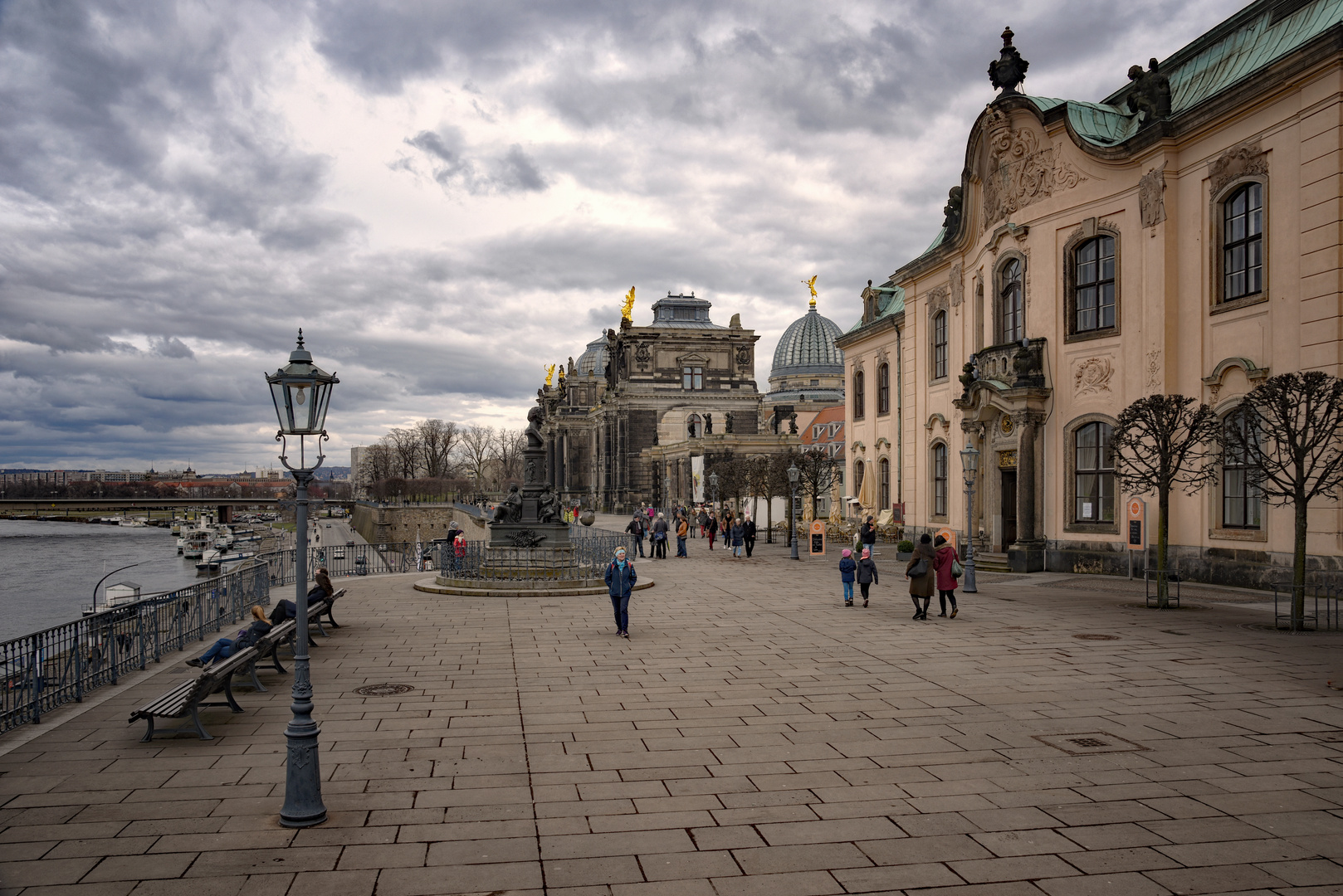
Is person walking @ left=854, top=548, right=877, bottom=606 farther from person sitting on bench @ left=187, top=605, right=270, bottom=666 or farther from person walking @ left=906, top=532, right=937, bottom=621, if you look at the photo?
person sitting on bench @ left=187, top=605, right=270, bottom=666

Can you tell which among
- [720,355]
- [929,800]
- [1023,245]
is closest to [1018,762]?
[929,800]

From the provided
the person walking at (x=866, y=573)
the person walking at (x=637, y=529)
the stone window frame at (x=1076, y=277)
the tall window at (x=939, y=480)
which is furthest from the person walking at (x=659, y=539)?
the stone window frame at (x=1076, y=277)

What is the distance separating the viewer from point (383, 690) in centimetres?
1109

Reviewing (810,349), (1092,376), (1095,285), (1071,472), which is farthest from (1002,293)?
(810,349)

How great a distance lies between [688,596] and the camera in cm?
2119

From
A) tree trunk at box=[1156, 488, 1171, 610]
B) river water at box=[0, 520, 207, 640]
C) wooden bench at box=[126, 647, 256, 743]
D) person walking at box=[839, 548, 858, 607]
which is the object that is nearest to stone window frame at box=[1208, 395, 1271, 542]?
tree trunk at box=[1156, 488, 1171, 610]

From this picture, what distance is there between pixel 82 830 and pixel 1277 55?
23684 mm

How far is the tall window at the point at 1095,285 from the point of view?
79.4 ft

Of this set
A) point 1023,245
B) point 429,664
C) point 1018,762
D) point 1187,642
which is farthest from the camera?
point 1023,245

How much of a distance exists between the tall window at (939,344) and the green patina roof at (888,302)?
14.9 feet

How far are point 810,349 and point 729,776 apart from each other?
10208 centimetres

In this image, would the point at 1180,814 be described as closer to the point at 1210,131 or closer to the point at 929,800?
the point at 929,800

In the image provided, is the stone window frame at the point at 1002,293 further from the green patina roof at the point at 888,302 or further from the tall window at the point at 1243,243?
the green patina roof at the point at 888,302

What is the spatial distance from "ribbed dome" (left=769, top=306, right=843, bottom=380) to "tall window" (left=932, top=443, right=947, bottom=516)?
7341 centimetres
